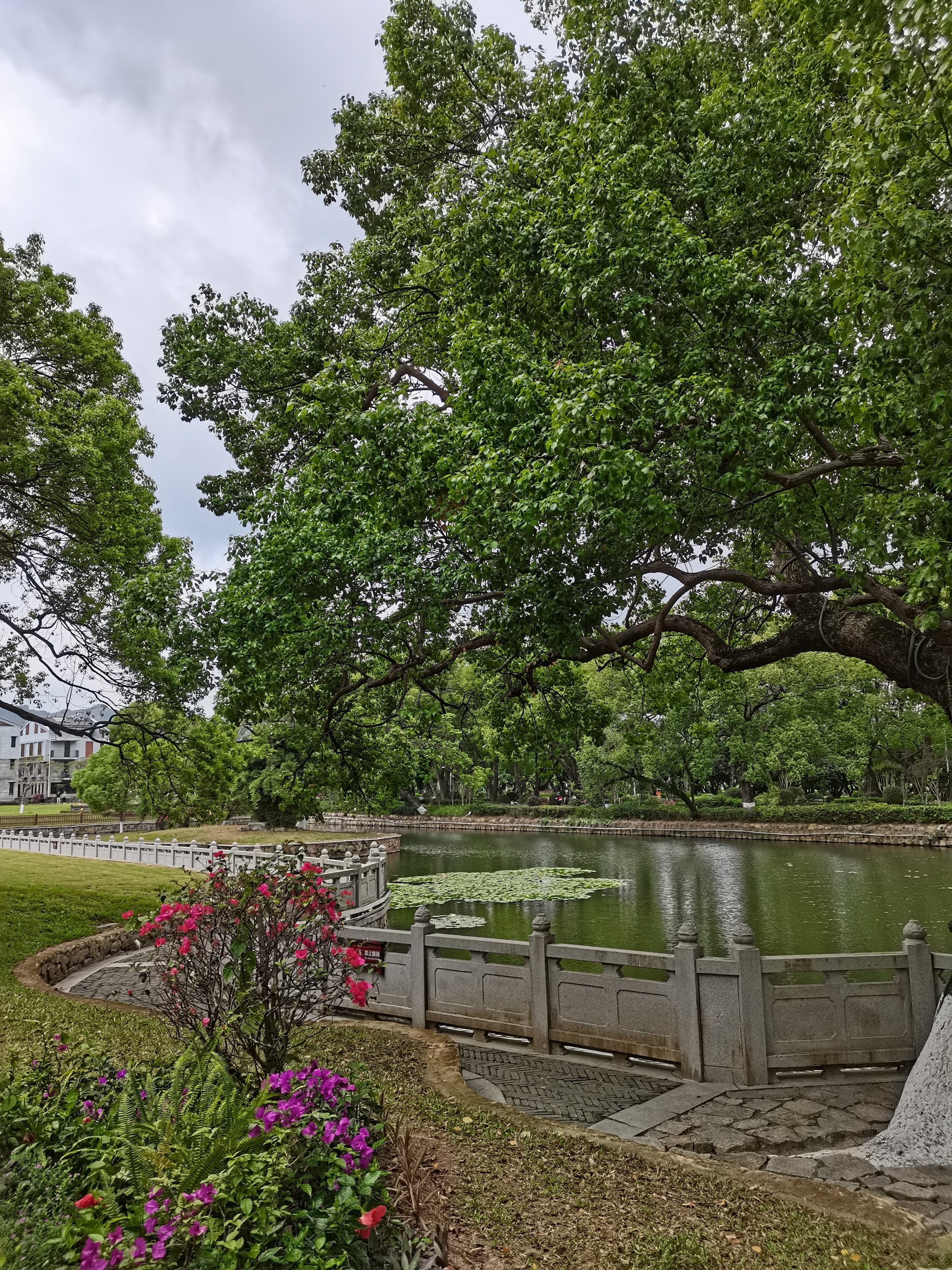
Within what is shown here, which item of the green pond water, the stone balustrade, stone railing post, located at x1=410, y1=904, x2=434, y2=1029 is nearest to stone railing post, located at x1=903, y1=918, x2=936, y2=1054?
the stone balustrade

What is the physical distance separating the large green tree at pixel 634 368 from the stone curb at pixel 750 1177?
3759mm

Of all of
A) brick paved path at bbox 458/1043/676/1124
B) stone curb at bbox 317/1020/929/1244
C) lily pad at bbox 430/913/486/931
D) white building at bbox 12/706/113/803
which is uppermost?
white building at bbox 12/706/113/803

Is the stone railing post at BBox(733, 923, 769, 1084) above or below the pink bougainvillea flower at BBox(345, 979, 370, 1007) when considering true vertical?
below

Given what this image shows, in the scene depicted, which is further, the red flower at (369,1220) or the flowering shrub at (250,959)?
the flowering shrub at (250,959)

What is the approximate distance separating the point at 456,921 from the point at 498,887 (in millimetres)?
6129

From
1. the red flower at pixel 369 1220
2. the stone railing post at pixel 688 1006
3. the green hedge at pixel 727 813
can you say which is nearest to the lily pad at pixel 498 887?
the green hedge at pixel 727 813

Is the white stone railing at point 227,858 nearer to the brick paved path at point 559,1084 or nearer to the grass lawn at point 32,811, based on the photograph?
the brick paved path at point 559,1084

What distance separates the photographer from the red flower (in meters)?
3.14

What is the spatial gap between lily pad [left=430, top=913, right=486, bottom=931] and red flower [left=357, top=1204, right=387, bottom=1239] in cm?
1627

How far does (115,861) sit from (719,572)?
2587cm

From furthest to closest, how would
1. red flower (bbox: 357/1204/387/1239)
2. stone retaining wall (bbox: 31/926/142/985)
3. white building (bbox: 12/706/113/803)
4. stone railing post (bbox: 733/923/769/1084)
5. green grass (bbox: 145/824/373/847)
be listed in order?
white building (bbox: 12/706/113/803)
green grass (bbox: 145/824/373/847)
stone retaining wall (bbox: 31/926/142/985)
stone railing post (bbox: 733/923/769/1084)
red flower (bbox: 357/1204/387/1239)

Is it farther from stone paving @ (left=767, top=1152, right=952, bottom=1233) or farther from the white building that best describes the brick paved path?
the white building

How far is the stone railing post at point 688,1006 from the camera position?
7.54 metres

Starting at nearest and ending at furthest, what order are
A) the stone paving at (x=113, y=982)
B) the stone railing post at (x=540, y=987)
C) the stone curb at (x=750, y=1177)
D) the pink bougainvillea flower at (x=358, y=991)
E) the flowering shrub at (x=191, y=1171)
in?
the flowering shrub at (x=191, y=1171)
the stone curb at (x=750, y=1177)
the pink bougainvillea flower at (x=358, y=991)
the stone railing post at (x=540, y=987)
the stone paving at (x=113, y=982)
